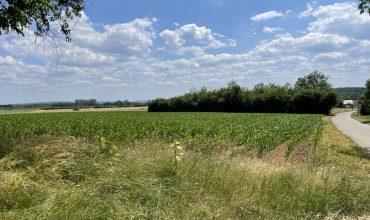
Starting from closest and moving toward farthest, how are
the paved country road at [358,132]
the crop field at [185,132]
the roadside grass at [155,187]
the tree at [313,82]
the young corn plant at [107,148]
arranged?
the roadside grass at [155,187] → the young corn plant at [107,148] → the crop field at [185,132] → the paved country road at [358,132] → the tree at [313,82]

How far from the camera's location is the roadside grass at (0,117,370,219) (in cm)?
543

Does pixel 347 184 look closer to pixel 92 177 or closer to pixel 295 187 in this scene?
pixel 295 187

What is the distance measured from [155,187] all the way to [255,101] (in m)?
90.1

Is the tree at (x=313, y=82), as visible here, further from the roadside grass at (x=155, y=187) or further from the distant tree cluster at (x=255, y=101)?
the roadside grass at (x=155, y=187)

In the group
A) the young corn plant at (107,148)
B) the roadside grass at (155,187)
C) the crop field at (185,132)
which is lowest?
the crop field at (185,132)

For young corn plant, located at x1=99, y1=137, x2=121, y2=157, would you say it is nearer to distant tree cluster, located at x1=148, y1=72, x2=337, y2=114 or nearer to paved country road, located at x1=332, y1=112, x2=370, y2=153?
paved country road, located at x1=332, y1=112, x2=370, y2=153

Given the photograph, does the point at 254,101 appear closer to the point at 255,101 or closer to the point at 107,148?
the point at 255,101

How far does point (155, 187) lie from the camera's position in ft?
21.1

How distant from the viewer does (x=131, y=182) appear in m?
6.55

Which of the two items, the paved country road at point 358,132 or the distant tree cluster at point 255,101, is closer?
the paved country road at point 358,132

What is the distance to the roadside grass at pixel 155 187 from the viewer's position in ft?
17.8

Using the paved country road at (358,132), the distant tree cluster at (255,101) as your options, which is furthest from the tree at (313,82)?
the paved country road at (358,132)

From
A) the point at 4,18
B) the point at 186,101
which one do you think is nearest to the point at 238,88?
the point at 186,101

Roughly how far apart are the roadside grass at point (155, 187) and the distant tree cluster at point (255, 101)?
84.4m
